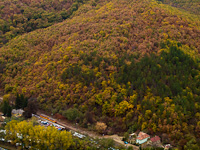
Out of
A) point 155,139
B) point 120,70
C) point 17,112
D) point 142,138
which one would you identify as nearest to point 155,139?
point 155,139

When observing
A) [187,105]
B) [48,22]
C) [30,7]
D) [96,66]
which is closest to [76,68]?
[96,66]

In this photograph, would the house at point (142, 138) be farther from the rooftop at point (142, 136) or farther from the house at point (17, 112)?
the house at point (17, 112)

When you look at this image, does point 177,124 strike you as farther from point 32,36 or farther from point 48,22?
point 48,22

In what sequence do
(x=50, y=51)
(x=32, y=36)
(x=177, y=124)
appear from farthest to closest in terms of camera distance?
1. (x=32, y=36)
2. (x=50, y=51)
3. (x=177, y=124)

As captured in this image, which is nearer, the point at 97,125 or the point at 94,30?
the point at 97,125

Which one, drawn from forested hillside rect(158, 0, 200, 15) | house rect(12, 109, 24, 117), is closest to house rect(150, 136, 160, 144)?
house rect(12, 109, 24, 117)

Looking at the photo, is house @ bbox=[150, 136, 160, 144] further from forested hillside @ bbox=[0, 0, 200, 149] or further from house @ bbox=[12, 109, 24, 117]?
house @ bbox=[12, 109, 24, 117]

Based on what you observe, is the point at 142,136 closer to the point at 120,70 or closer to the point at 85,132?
the point at 85,132
